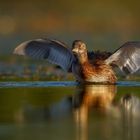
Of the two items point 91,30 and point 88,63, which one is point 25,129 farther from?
point 91,30

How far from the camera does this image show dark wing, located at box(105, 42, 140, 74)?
12.8 m

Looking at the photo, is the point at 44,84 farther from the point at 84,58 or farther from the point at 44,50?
the point at 84,58

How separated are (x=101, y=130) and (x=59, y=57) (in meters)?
5.12

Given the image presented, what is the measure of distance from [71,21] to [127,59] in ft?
22.5

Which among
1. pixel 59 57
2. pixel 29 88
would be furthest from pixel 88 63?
pixel 29 88

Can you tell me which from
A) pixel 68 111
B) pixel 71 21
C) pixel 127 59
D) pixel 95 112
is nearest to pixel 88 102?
pixel 68 111

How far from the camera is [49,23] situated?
19.4 m

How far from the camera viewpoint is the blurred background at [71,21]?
18.7 meters

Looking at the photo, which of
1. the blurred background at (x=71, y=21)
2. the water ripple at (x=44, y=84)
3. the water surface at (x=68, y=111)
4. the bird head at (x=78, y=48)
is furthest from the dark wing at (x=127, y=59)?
the blurred background at (x=71, y=21)

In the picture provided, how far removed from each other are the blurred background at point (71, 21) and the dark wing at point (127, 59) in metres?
4.96

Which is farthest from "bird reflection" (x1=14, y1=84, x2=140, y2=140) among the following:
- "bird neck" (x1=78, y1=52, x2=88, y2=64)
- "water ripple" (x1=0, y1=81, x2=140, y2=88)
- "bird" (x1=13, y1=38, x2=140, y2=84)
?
"bird neck" (x1=78, y1=52, x2=88, y2=64)

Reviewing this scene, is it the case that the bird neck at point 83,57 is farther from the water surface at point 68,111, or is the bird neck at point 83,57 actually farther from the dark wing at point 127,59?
the water surface at point 68,111

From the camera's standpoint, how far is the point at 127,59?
42.5ft

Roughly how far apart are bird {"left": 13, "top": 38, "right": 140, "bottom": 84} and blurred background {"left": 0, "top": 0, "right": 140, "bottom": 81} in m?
4.81
